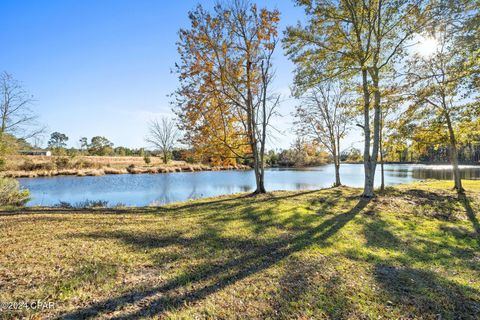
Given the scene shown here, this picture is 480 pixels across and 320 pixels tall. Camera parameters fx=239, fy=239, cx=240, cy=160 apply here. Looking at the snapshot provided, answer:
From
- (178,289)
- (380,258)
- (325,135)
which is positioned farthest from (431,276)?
(325,135)

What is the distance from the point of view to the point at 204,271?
13.0 feet

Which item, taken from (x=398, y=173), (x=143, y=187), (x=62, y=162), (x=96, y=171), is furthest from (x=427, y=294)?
(x=62, y=162)

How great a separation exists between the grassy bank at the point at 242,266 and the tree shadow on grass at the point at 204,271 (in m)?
0.02

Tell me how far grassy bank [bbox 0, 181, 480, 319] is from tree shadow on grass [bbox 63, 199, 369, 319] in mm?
21

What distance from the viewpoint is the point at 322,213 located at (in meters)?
8.52

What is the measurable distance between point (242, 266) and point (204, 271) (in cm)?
68

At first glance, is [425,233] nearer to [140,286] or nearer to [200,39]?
[140,286]

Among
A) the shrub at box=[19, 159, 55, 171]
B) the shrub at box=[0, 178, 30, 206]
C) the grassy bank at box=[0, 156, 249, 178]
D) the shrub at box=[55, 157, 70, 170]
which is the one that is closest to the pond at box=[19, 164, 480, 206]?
the shrub at box=[0, 178, 30, 206]

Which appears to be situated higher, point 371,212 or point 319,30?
point 319,30

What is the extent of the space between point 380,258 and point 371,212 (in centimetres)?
438

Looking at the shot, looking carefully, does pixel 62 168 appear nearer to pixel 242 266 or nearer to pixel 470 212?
pixel 242 266

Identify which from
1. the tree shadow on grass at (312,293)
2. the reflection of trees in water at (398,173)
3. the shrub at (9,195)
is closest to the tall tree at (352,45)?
the tree shadow on grass at (312,293)

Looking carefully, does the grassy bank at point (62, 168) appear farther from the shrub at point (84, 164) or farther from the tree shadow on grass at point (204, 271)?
the tree shadow on grass at point (204, 271)

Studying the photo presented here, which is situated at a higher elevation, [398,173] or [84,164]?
[84,164]
